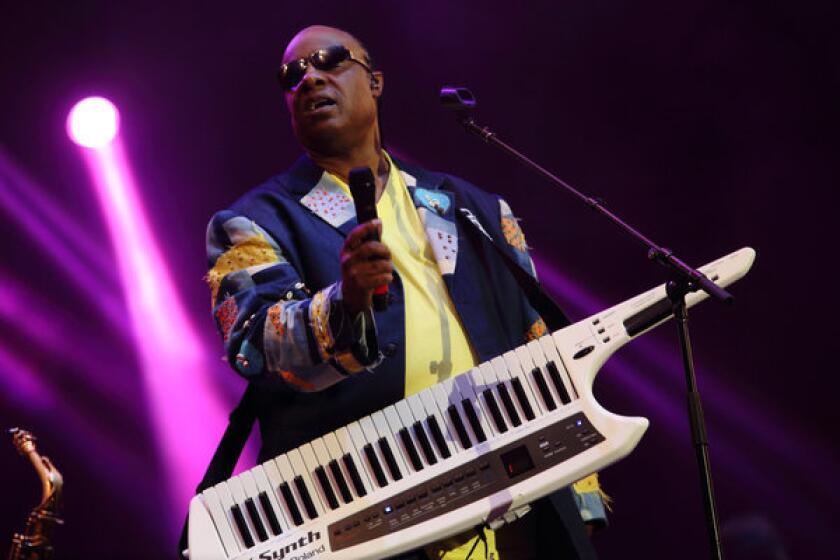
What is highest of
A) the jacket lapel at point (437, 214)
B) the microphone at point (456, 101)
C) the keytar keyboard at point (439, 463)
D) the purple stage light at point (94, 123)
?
the purple stage light at point (94, 123)

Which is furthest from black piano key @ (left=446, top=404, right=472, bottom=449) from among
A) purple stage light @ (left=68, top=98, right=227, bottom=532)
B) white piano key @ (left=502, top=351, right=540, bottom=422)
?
purple stage light @ (left=68, top=98, right=227, bottom=532)

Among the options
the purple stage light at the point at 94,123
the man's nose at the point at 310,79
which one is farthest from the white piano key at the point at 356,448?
the purple stage light at the point at 94,123

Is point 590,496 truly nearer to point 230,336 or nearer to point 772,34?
point 230,336

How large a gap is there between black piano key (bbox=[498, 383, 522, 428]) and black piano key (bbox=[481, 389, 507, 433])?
2cm

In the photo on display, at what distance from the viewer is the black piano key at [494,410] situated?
190 centimetres

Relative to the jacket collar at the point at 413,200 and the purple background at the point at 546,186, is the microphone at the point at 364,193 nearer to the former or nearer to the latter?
the jacket collar at the point at 413,200

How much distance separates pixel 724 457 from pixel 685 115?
1.60 m

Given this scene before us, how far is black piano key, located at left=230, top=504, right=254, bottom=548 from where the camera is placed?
1874 mm

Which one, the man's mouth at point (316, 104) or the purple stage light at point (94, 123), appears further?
the purple stage light at point (94, 123)

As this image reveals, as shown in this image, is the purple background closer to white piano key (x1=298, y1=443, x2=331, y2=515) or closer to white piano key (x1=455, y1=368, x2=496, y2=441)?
white piano key (x1=455, y1=368, x2=496, y2=441)

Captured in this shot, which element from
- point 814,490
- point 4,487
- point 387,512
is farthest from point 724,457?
point 4,487

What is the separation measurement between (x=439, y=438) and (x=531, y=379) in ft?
0.72

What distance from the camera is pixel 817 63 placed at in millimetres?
4391

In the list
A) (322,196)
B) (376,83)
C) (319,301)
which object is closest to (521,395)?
(319,301)
